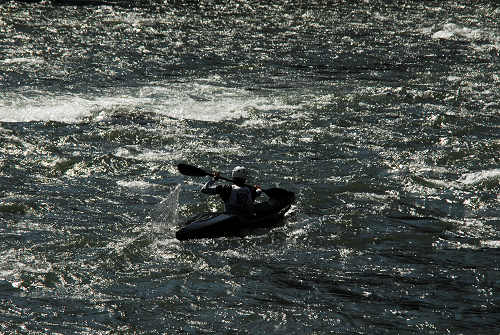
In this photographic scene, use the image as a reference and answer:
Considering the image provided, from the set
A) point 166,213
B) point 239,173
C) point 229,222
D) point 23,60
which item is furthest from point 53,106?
point 229,222

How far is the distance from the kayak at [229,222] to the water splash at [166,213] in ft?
1.43

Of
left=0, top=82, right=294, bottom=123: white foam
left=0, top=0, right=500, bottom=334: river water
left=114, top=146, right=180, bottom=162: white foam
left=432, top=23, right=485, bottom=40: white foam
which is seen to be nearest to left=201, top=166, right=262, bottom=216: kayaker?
left=0, top=0, right=500, bottom=334: river water

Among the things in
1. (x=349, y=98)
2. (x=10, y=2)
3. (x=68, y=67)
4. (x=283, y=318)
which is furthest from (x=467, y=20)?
(x=283, y=318)

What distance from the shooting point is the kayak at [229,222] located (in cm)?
1166

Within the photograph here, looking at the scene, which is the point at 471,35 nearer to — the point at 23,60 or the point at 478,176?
the point at 478,176

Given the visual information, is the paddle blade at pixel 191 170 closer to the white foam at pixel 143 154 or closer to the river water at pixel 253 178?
the river water at pixel 253 178

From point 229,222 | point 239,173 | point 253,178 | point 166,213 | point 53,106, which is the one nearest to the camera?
point 229,222

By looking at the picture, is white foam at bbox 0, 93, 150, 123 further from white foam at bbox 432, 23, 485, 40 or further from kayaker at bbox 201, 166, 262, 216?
white foam at bbox 432, 23, 485, 40

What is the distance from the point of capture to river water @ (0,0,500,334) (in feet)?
33.0

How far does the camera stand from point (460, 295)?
34.4 ft

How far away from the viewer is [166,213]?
12.9 meters

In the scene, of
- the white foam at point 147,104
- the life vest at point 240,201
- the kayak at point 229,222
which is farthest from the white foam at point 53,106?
the kayak at point 229,222

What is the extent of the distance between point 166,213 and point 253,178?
2786 millimetres

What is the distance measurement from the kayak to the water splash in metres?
0.44
